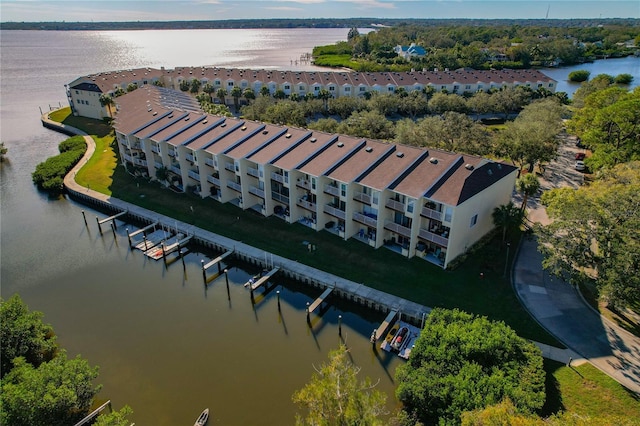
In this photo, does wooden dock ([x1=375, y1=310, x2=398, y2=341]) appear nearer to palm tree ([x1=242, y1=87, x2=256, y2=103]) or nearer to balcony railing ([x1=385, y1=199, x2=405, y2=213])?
balcony railing ([x1=385, y1=199, x2=405, y2=213])

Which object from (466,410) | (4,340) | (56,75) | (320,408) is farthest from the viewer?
(56,75)

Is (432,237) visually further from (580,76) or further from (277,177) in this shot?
(580,76)

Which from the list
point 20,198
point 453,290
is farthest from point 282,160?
point 20,198

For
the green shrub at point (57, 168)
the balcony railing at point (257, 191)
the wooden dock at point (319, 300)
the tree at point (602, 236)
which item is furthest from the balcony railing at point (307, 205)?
the green shrub at point (57, 168)

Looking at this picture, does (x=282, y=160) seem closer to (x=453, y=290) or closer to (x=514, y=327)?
(x=453, y=290)

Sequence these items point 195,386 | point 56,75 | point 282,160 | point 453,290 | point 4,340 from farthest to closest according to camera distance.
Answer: point 56,75, point 282,160, point 453,290, point 195,386, point 4,340

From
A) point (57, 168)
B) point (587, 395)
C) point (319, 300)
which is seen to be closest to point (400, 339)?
point (319, 300)

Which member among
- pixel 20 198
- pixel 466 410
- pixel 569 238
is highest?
pixel 569 238
